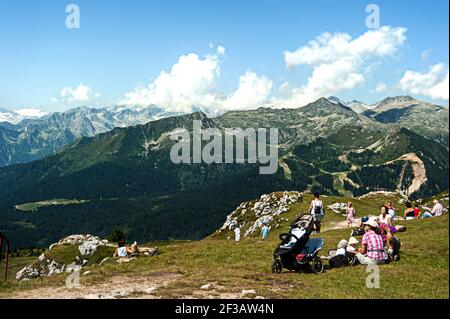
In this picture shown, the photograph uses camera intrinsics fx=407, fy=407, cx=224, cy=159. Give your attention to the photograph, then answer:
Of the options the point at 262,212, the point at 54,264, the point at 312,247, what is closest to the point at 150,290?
the point at 312,247

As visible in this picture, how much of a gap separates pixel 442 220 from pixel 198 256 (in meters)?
25.6

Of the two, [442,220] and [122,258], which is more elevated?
[442,220]

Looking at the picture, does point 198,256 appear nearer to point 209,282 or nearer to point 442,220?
point 209,282

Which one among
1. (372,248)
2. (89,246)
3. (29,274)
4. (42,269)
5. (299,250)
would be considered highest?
(299,250)

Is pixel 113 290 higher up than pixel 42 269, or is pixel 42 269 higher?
pixel 113 290

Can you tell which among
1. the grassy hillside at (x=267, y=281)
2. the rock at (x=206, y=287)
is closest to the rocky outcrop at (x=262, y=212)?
the grassy hillside at (x=267, y=281)

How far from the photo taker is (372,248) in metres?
25.3

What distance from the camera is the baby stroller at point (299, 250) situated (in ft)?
75.8

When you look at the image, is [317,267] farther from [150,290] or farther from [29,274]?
[29,274]

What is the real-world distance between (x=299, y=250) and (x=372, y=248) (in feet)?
17.3

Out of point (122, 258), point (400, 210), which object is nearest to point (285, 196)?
point (400, 210)

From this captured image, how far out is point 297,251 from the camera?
23375mm

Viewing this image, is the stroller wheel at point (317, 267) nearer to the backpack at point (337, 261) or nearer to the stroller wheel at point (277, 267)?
the backpack at point (337, 261)
